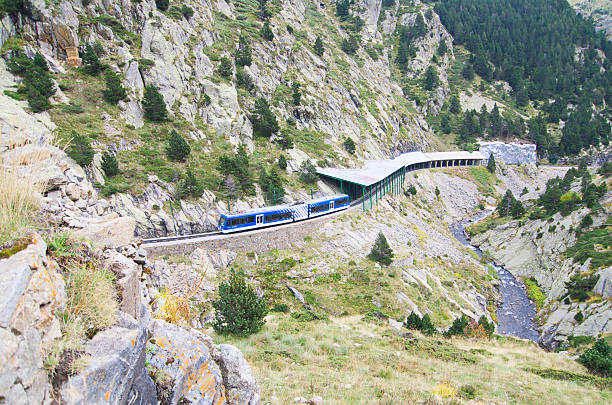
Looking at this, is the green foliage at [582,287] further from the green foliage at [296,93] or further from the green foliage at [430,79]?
the green foliage at [430,79]

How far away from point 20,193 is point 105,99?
128ft

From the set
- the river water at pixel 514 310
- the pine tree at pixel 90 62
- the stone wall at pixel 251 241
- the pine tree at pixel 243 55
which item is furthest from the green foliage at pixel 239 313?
the pine tree at pixel 243 55

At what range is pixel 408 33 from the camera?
12288cm

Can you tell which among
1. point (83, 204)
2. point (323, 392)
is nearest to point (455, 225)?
point (323, 392)

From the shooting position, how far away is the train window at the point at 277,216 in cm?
3253

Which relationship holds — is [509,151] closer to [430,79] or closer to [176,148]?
[430,79]

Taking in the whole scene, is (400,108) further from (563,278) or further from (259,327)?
(259,327)

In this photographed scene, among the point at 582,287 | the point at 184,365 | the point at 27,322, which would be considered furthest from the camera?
the point at 582,287

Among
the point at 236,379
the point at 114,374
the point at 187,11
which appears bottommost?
the point at 236,379

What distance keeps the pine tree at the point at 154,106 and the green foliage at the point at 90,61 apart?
5.97 meters

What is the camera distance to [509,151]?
288 feet

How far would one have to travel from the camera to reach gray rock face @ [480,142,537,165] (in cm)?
8719

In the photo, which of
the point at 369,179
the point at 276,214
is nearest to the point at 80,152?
the point at 276,214

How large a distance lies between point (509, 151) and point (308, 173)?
70.0 m
